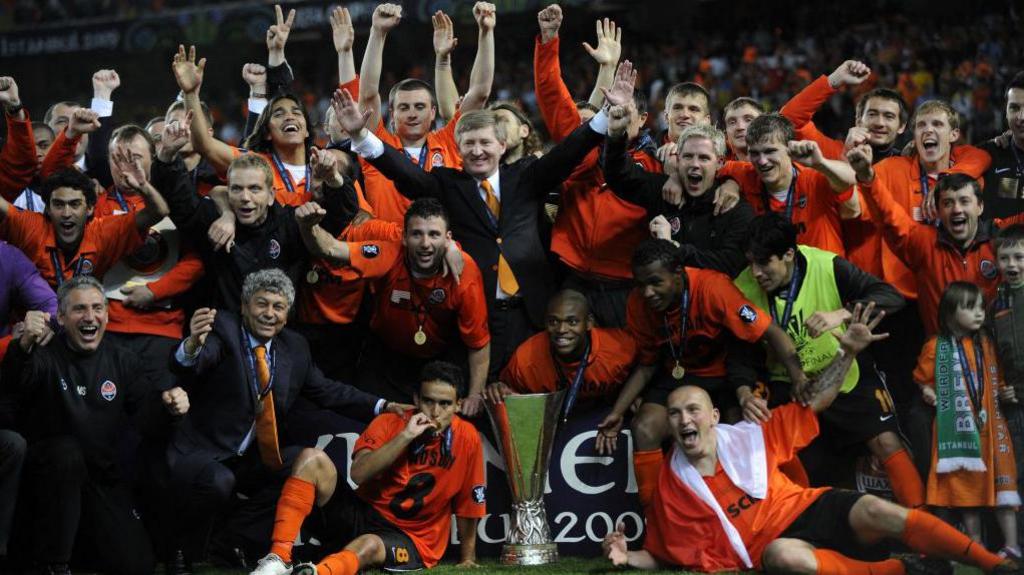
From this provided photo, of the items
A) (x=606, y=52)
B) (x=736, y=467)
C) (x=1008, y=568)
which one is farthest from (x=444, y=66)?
(x=1008, y=568)

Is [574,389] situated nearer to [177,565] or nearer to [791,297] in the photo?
[791,297]

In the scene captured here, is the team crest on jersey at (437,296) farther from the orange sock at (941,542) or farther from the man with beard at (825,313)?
the orange sock at (941,542)

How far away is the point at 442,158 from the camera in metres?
7.71

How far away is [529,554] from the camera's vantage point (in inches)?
242

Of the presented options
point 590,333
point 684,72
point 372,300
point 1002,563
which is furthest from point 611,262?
point 684,72

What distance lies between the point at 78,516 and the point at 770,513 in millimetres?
3128

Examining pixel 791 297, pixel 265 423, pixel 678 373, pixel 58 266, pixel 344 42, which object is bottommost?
pixel 265 423

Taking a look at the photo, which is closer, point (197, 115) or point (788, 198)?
point (788, 198)

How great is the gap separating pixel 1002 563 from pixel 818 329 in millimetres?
1291

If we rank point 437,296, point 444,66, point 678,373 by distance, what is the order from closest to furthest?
point 678,373 → point 437,296 → point 444,66

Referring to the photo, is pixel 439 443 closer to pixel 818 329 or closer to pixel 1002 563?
pixel 818 329

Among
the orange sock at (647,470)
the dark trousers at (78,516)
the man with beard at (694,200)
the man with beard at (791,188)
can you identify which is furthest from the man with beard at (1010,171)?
the dark trousers at (78,516)

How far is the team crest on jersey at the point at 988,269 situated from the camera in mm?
6176

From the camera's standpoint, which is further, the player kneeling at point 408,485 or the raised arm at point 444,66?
the raised arm at point 444,66
